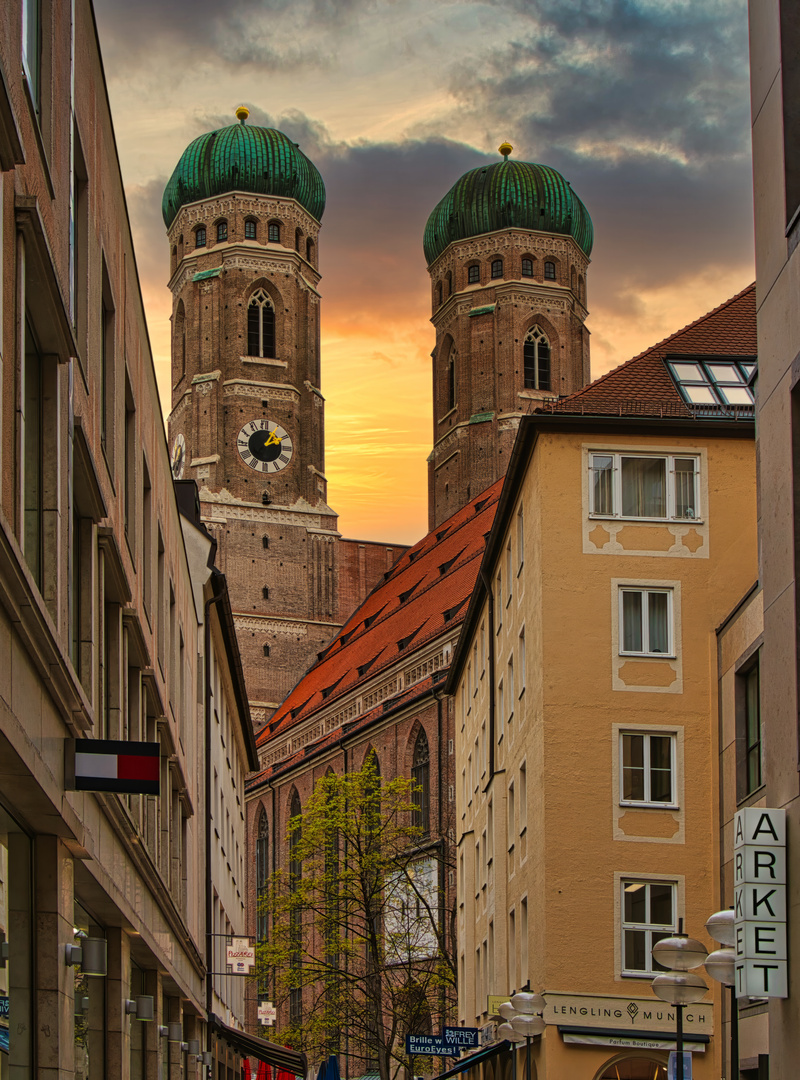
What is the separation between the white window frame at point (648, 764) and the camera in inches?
1048

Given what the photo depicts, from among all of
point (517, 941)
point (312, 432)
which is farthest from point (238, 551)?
point (517, 941)

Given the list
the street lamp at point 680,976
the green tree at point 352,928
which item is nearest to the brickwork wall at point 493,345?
the green tree at point 352,928

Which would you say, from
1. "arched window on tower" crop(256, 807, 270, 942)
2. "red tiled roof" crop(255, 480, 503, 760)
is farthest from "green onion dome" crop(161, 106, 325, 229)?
"arched window on tower" crop(256, 807, 270, 942)

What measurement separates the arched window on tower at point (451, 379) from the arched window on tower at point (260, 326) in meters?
13.0

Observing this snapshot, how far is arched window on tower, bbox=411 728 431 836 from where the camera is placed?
61406 millimetres

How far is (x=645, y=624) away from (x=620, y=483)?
2.26 meters

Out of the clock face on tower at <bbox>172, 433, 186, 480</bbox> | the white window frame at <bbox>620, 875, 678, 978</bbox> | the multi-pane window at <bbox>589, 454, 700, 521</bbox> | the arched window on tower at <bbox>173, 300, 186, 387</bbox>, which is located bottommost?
the white window frame at <bbox>620, 875, 678, 978</bbox>

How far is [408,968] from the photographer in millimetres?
44344

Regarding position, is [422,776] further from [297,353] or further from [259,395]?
[297,353]

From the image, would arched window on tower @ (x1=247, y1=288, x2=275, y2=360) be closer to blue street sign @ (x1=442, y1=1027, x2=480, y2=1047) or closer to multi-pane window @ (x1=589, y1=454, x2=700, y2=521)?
multi-pane window @ (x1=589, y1=454, x2=700, y2=521)

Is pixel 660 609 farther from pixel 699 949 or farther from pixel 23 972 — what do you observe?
pixel 23 972

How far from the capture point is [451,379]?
337 feet

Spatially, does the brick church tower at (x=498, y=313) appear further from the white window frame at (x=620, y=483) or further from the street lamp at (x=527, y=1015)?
the street lamp at (x=527, y=1015)

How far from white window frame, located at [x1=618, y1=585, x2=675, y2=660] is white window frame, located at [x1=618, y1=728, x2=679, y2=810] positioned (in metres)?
1.16
